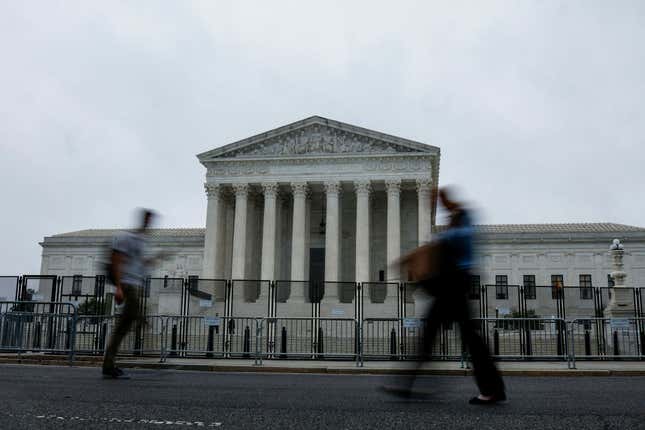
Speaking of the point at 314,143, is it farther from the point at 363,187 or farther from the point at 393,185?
the point at 393,185

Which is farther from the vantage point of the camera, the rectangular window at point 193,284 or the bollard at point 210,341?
the rectangular window at point 193,284

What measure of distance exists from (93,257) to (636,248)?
214ft

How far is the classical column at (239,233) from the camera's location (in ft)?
168

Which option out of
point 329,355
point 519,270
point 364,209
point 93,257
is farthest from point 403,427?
point 93,257

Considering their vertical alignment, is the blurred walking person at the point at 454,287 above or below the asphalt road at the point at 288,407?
above

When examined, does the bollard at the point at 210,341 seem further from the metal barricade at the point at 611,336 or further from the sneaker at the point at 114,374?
the metal barricade at the point at 611,336

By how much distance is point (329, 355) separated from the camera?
60.5ft

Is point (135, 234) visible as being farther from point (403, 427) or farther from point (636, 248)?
point (636, 248)

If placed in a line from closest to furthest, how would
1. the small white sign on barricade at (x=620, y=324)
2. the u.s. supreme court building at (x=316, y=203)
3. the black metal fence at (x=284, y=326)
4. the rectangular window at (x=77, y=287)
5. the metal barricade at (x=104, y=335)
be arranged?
the black metal fence at (x=284, y=326)
the metal barricade at (x=104, y=335)
the small white sign on barricade at (x=620, y=324)
the rectangular window at (x=77, y=287)
the u.s. supreme court building at (x=316, y=203)

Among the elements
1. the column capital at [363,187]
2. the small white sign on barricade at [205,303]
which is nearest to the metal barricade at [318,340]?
the small white sign on barricade at [205,303]

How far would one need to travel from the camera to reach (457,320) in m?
6.23

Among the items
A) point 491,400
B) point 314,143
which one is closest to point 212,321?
point 491,400

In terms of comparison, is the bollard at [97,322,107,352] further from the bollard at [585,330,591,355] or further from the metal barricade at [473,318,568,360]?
the bollard at [585,330,591,355]

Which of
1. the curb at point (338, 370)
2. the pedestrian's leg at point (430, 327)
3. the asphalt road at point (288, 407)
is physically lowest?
the curb at point (338, 370)
